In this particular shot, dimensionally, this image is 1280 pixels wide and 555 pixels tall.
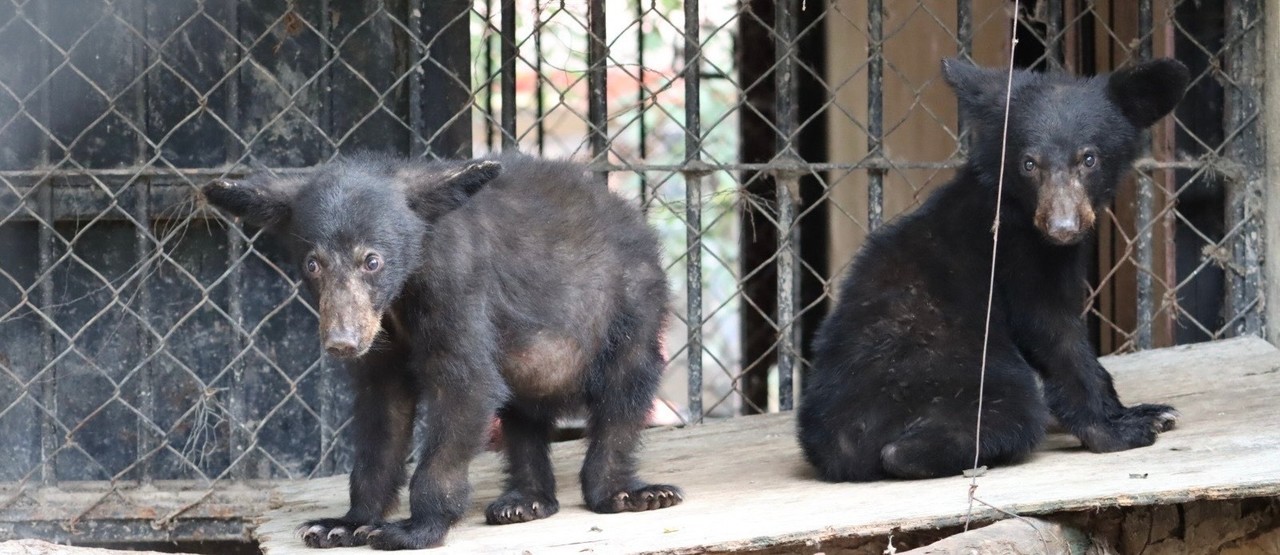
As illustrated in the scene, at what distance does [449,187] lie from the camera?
4395 mm

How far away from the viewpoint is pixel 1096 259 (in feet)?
24.0

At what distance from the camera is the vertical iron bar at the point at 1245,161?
5.89m

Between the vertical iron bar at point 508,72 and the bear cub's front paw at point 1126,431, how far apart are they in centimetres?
239

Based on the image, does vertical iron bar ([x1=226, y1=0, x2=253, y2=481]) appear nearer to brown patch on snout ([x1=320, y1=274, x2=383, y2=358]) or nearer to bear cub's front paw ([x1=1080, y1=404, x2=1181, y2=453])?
brown patch on snout ([x1=320, y1=274, x2=383, y2=358])

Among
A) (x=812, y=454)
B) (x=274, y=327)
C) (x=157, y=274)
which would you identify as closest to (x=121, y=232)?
(x=157, y=274)

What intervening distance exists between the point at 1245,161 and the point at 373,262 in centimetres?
367

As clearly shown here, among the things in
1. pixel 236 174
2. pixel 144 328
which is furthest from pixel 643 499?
pixel 144 328

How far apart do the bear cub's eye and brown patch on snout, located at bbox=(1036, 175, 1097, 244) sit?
2137mm

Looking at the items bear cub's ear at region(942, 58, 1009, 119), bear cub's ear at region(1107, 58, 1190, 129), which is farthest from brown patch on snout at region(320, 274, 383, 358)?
bear cub's ear at region(1107, 58, 1190, 129)

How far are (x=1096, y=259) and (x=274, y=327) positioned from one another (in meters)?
4.01

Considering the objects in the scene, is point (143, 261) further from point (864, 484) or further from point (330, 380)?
point (864, 484)

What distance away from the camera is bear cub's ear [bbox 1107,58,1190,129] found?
4930mm

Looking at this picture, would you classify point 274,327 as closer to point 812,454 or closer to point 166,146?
point 166,146

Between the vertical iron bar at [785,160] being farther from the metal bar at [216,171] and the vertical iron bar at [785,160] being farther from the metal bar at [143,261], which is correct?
the metal bar at [143,261]
